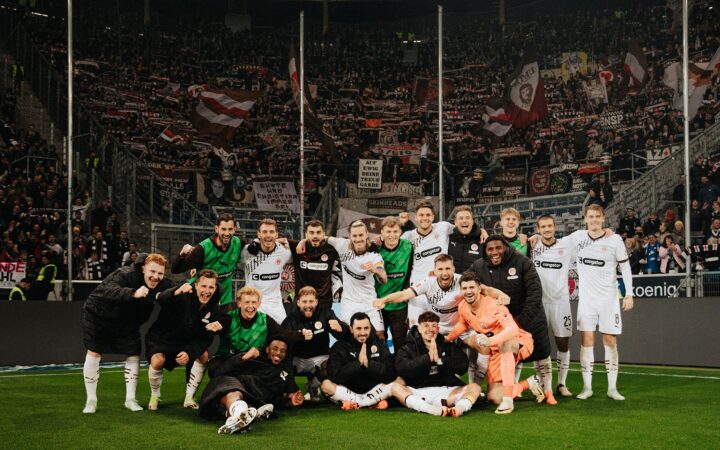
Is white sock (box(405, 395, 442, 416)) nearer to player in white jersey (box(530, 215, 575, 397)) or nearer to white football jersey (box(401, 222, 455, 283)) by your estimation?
white football jersey (box(401, 222, 455, 283))

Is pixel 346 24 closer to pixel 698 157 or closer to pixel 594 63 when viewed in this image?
pixel 594 63

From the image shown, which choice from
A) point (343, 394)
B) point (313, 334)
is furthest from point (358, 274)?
point (343, 394)

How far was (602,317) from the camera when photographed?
11.0 metres

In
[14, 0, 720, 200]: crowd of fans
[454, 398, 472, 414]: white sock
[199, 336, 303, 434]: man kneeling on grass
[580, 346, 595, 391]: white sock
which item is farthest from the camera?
[14, 0, 720, 200]: crowd of fans

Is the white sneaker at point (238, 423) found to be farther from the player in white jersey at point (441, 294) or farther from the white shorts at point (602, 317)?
the white shorts at point (602, 317)

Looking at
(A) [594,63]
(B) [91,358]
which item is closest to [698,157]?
(A) [594,63]

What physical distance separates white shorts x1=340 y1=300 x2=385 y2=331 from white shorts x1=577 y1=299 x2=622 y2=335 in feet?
9.16

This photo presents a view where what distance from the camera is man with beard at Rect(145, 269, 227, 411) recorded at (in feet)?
32.3

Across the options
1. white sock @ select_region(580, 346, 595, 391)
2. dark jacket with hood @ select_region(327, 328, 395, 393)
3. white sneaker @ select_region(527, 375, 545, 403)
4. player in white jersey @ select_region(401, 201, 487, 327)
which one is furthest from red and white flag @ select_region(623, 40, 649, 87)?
dark jacket with hood @ select_region(327, 328, 395, 393)

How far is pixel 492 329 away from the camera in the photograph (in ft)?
32.0

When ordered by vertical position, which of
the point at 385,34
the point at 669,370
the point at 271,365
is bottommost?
the point at 669,370

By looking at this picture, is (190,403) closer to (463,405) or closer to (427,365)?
(427,365)

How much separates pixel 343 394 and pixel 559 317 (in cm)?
336

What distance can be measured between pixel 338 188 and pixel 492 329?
18.1 metres
